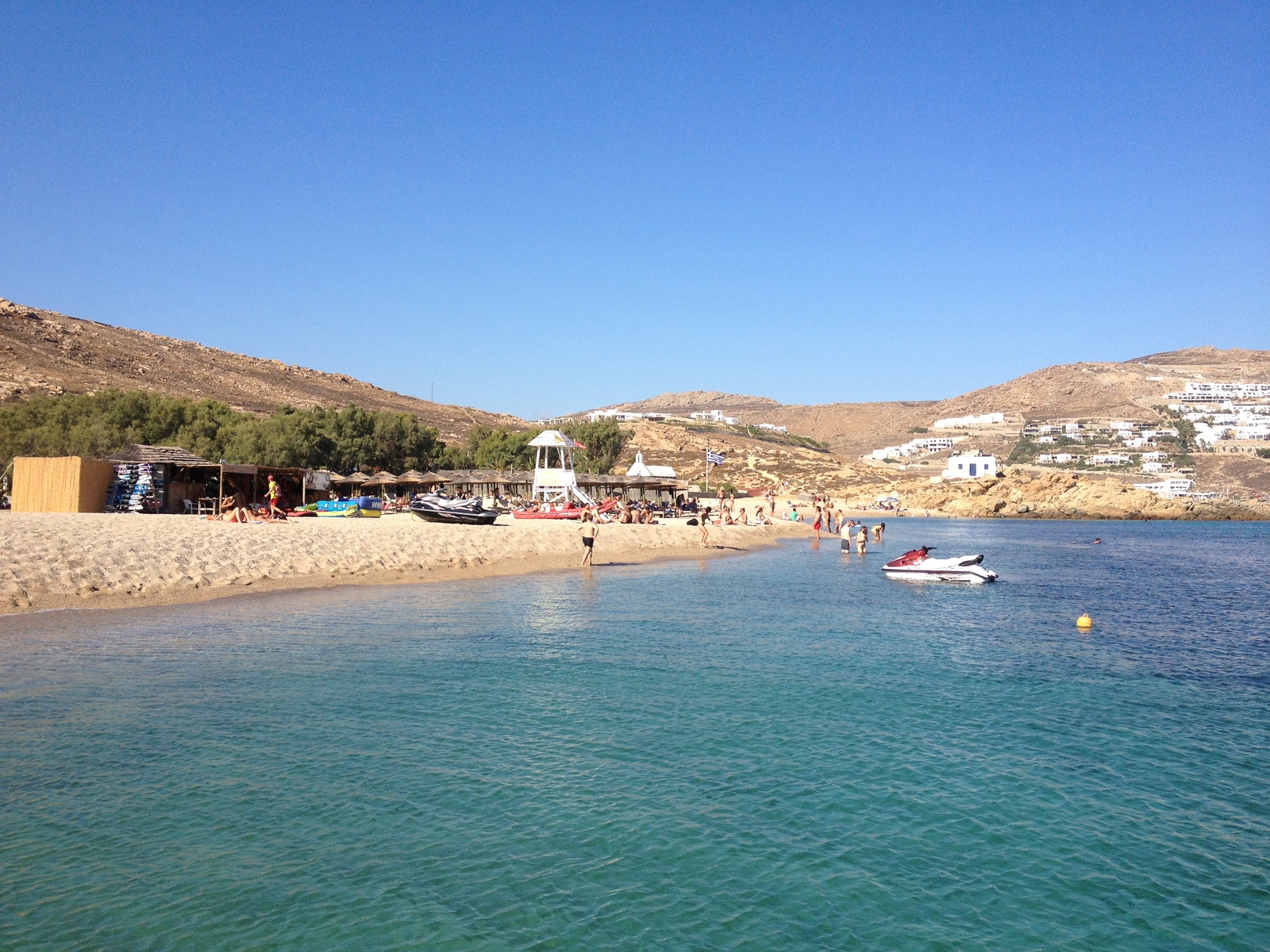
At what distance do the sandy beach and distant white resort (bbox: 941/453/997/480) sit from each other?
262 feet

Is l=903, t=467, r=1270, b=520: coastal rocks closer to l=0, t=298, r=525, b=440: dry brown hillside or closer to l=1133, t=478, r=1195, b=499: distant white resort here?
l=1133, t=478, r=1195, b=499: distant white resort

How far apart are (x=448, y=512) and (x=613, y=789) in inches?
1116

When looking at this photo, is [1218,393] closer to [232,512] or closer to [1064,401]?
[1064,401]

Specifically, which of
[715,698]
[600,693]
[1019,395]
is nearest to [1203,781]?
[715,698]

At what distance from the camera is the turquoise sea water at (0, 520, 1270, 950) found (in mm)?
5844

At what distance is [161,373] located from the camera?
311ft

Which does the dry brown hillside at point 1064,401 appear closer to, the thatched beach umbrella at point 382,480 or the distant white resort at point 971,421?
the distant white resort at point 971,421

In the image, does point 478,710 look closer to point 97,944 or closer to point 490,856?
point 490,856

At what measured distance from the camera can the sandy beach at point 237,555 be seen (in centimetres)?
1717

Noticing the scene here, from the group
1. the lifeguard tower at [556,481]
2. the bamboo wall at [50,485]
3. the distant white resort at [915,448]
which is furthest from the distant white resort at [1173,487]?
the bamboo wall at [50,485]

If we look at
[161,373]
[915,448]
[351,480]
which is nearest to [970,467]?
[915,448]

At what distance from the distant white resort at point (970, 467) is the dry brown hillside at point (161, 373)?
5987 centimetres

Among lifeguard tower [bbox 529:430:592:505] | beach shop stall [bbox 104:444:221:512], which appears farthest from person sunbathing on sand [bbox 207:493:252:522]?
lifeguard tower [bbox 529:430:592:505]

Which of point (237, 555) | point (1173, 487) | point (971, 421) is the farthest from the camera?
point (971, 421)
